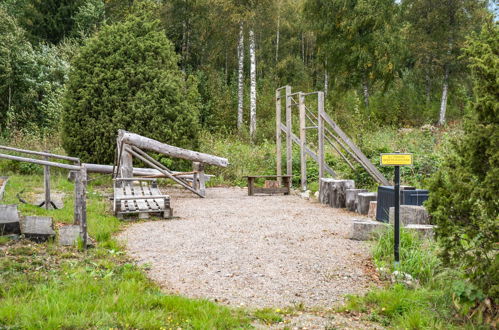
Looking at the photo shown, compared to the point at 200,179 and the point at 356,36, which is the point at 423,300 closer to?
the point at 200,179

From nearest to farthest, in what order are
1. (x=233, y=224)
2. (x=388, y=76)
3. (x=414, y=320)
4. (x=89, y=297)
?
1. (x=414, y=320)
2. (x=89, y=297)
3. (x=233, y=224)
4. (x=388, y=76)

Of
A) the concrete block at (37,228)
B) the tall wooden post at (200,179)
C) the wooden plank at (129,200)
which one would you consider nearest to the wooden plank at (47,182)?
the wooden plank at (129,200)

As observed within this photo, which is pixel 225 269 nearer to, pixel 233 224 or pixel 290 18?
pixel 233 224

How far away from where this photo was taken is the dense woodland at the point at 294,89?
366 centimetres

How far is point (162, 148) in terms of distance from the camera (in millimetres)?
11625

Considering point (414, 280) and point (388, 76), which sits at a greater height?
point (388, 76)

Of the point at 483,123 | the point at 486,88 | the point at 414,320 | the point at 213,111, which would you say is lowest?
the point at 414,320

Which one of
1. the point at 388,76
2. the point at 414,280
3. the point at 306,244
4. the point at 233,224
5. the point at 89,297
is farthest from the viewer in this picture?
the point at 388,76

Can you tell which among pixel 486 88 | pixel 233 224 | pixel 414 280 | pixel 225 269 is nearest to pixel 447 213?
pixel 486 88

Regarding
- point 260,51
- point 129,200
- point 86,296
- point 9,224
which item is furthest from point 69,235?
point 260,51

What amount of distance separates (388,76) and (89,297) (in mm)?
22474

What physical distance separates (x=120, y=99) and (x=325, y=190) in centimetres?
647

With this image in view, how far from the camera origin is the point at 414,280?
4.83m

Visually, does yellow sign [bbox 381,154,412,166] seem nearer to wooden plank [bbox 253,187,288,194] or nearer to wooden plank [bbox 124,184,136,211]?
wooden plank [bbox 124,184,136,211]
